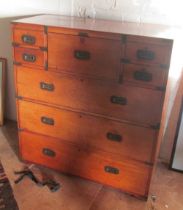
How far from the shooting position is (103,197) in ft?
5.66

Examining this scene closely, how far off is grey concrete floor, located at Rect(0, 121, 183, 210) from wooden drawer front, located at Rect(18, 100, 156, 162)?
302 mm

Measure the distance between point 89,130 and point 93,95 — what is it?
23 cm

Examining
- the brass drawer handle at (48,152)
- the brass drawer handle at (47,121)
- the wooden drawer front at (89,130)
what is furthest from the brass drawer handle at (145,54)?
the brass drawer handle at (48,152)

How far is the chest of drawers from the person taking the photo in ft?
4.64

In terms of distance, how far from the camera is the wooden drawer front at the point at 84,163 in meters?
1.67

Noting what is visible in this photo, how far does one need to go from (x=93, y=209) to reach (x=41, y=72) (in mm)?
883

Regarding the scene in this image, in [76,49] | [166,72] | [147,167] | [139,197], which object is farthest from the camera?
[139,197]

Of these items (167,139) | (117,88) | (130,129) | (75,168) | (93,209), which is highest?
(117,88)

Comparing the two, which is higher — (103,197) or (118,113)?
(118,113)

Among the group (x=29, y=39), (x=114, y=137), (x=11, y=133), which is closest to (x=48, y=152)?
(x=114, y=137)

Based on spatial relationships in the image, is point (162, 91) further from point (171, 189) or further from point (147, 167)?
point (171, 189)

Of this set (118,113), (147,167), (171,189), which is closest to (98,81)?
(118,113)

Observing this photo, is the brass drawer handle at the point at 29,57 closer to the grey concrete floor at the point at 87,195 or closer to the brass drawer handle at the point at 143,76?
the brass drawer handle at the point at 143,76

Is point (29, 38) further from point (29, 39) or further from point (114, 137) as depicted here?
point (114, 137)
